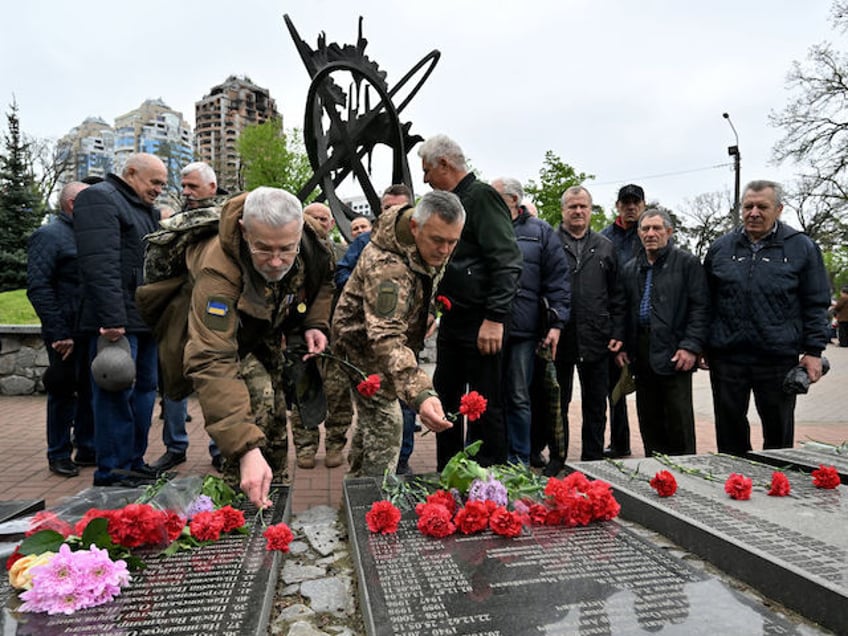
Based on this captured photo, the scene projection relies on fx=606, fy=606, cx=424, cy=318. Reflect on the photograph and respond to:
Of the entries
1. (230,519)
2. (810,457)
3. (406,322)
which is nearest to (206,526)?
(230,519)

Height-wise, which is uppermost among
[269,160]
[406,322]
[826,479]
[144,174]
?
[269,160]

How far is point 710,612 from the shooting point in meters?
1.63

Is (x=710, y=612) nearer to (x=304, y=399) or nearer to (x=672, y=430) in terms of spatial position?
(x=304, y=399)

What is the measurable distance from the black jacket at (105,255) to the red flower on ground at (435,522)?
2305 mm

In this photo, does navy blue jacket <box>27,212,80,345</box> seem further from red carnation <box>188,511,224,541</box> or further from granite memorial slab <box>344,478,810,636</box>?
granite memorial slab <box>344,478,810,636</box>

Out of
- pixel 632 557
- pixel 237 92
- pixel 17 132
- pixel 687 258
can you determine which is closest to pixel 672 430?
pixel 687 258

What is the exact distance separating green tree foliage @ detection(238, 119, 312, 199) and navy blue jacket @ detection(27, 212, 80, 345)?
2009 centimetres

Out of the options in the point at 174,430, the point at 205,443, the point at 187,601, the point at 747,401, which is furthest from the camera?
the point at 205,443

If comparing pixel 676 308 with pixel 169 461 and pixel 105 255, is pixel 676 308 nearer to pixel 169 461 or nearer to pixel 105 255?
pixel 105 255

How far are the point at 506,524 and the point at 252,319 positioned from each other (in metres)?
1.28

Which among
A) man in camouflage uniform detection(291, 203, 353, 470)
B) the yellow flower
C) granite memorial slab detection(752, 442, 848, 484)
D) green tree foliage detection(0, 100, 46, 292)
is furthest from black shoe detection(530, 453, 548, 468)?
green tree foliage detection(0, 100, 46, 292)

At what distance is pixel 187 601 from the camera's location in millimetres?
1663

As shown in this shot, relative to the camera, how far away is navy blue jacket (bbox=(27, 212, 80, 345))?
4219 millimetres

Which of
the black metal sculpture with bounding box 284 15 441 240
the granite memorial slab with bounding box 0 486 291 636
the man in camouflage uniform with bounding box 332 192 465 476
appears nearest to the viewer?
the granite memorial slab with bounding box 0 486 291 636
